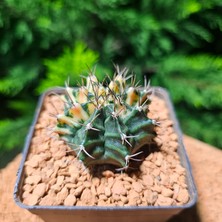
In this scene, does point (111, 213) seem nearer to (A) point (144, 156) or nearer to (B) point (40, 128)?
(A) point (144, 156)

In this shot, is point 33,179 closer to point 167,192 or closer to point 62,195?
point 62,195

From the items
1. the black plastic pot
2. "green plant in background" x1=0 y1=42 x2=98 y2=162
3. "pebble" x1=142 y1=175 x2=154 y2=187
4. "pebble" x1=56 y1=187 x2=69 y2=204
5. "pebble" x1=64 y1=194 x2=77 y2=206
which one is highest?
"green plant in background" x1=0 y1=42 x2=98 y2=162

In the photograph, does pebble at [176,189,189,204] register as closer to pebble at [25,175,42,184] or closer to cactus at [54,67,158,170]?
cactus at [54,67,158,170]

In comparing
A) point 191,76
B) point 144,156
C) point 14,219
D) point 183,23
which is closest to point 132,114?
point 144,156

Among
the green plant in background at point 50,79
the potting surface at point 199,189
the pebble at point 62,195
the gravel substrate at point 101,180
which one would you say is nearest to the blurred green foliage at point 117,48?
the green plant in background at point 50,79

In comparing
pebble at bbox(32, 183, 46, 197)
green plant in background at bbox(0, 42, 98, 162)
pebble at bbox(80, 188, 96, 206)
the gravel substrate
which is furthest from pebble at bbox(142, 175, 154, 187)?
green plant in background at bbox(0, 42, 98, 162)
